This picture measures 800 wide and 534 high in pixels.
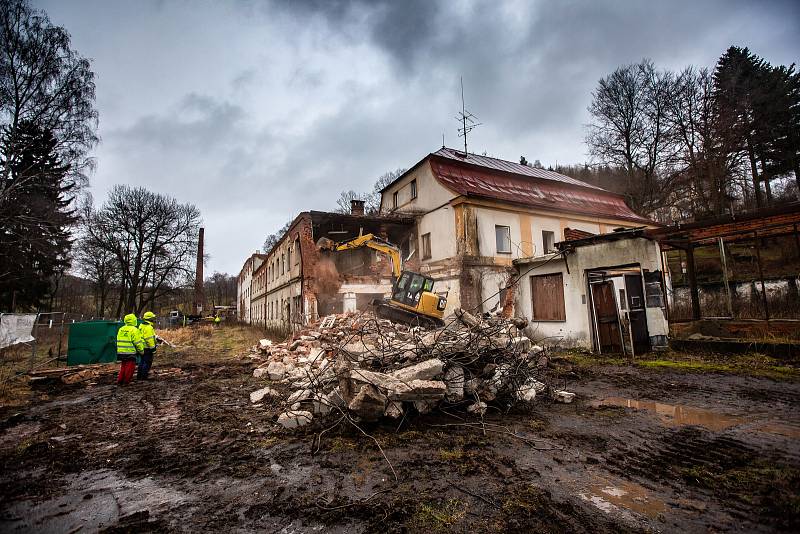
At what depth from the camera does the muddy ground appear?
9.32ft

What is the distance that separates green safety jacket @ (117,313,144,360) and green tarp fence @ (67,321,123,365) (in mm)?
4044

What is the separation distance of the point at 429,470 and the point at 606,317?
962cm

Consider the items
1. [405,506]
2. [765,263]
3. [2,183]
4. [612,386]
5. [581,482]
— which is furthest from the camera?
[765,263]

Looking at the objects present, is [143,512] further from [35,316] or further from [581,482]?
[35,316]

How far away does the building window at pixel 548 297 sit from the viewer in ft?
41.9

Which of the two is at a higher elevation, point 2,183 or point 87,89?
point 87,89

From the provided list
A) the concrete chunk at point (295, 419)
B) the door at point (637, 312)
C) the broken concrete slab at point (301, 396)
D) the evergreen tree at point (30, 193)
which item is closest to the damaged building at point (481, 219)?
the door at point (637, 312)

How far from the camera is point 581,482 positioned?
3.36 meters

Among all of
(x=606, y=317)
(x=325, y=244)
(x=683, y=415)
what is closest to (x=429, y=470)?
(x=683, y=415)

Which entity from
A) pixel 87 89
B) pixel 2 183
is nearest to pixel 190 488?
pixel 2 183

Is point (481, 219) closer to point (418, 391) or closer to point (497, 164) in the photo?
point (497, 164)

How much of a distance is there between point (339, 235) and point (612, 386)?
592 inches

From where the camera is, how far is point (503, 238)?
55.8 feet

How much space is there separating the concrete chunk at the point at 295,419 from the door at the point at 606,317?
9.58 metres
